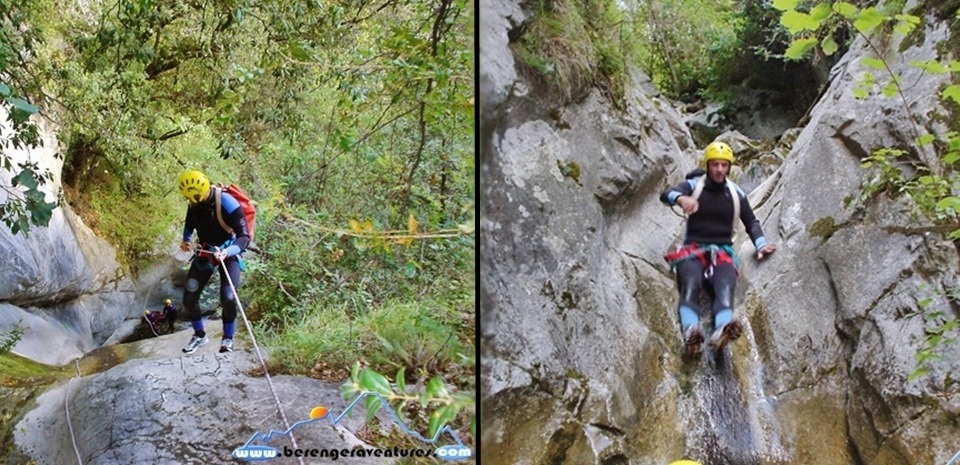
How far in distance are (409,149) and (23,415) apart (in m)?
0.85

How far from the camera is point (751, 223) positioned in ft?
4.90

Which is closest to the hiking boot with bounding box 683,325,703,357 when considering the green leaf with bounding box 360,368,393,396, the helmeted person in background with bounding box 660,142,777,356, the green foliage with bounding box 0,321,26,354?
the helmeted person in background with bounding box 660,142,777,356

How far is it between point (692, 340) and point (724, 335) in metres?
0.10

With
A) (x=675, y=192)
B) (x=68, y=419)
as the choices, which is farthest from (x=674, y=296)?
(x=68, y=419)

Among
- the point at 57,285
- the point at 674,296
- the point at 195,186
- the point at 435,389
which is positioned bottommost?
the point at 674,296

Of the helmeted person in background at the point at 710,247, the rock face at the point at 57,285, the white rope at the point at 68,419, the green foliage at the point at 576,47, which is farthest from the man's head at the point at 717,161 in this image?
the white rope at the point at 68,419

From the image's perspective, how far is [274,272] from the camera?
3.83 feet

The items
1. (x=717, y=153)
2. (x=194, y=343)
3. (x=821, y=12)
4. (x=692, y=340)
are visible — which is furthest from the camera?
(x=717, y=153)

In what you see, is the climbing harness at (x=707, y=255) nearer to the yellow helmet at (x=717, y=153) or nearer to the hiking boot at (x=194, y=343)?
the yellow helmet at (x=717, y=153)

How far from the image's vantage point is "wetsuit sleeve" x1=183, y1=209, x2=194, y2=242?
1.18m

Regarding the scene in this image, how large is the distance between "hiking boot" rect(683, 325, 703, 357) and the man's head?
1.19 feet

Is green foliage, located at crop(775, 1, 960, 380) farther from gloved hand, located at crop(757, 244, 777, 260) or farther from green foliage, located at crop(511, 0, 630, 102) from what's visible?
green foliage, located at crop(511, 0, 630, 102)

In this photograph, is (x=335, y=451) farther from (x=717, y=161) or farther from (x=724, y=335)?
(x=717, y=161)

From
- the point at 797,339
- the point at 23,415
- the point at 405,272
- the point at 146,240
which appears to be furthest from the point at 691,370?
the point at 23,415
